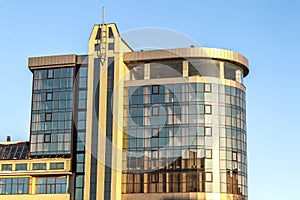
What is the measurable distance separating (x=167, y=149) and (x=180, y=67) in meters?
9.87

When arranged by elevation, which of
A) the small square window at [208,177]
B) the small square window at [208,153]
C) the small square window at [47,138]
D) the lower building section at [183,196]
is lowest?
the lower building section at [183,196]

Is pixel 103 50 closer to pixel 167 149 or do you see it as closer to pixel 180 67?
pixel 180 67

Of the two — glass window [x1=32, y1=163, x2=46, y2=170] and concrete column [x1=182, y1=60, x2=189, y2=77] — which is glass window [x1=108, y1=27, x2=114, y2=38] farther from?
glass window [x1=32, y1=163, x2=46, y2=170]

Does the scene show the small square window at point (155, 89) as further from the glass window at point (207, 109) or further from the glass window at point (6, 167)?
the glass window at point (6, 167)

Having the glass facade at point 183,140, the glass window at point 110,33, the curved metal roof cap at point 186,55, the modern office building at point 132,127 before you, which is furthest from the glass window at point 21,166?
the glass window at point 110,33

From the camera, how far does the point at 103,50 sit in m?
72.7

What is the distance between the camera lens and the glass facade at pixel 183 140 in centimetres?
6850

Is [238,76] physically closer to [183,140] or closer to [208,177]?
[183,140]

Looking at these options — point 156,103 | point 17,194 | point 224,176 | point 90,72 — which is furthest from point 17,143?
point 224,176

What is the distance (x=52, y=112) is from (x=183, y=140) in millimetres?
16067

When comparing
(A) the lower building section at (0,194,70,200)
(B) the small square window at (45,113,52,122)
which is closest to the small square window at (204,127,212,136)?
(A) the lower building section at (0,194,70,200)

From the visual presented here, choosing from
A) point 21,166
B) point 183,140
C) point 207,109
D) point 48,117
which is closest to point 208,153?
point 183,140

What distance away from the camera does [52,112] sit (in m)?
72.7

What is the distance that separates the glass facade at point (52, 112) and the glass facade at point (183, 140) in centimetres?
693
